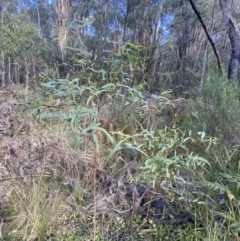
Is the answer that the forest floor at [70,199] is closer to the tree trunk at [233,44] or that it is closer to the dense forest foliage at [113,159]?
the dense forest foliage at [113,159]

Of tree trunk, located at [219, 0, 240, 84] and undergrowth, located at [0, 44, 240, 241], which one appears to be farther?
tree trunk, located at [219, 0, 240, 84]

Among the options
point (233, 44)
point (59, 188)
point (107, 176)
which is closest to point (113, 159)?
point (107, 176)

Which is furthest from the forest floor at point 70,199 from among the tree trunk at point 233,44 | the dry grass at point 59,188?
the tree trunk at point 233,44

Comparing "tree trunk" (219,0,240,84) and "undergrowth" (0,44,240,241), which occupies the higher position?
"tree trunk" (219,0,240,84)

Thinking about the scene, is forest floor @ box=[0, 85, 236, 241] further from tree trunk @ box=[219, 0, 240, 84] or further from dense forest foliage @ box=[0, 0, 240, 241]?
tree trunk @ box=[219, 0, 240, 84]

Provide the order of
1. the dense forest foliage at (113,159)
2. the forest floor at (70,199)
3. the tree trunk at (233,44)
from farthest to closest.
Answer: the tree trunk at (233,44) → the forest floor at (70,199) → the dense forest foliage at (113,159)

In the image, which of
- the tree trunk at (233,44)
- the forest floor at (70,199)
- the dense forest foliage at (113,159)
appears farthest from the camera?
the tree trunk at (233,44)

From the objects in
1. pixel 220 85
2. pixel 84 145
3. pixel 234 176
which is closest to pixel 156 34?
pixel 220 85

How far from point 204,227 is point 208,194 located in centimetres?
18

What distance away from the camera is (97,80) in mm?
1444

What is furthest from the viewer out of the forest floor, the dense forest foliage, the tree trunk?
the tree trunk

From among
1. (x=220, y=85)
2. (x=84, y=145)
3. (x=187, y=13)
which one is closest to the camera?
(x=84, y=145)

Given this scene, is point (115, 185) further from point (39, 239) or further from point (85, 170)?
point (39, 239)

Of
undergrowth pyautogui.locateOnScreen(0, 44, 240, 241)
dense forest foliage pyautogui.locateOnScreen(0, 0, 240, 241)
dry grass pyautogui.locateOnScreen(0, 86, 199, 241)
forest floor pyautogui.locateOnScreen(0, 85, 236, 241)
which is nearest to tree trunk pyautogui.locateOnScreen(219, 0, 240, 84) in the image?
dense forest foliage pyautogui.locateOnScreen(0, 0, 240, 241)
